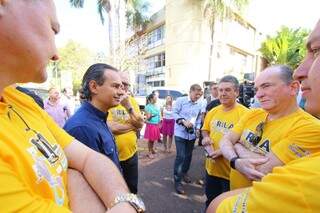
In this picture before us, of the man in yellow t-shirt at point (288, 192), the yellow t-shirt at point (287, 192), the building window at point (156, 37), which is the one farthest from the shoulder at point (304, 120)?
the building window at point (156, 37)

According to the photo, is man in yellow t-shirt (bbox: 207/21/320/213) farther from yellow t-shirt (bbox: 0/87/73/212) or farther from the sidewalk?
the sidewalk

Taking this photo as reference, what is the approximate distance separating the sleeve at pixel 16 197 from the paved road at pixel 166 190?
3573 mm

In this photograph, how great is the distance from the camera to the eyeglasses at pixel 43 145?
42.9 inches

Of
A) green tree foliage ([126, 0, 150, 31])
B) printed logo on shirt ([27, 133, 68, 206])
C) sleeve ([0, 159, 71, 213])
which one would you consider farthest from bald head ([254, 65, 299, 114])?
green tree foliage ([126, 0, 150, 31])

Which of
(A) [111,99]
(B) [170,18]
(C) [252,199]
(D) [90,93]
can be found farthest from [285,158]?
(B) [170,18]

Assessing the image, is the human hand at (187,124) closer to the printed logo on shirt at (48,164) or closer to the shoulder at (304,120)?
the shoulder at (304,120)

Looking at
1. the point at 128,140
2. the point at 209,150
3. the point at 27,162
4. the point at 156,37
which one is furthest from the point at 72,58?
the point at 27,162

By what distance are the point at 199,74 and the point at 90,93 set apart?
21626mm

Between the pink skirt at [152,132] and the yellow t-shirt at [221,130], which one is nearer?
the yellow t-shirt at [221,130]

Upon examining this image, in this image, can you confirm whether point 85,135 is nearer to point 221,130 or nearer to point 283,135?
point 283,135

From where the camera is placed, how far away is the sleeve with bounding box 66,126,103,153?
2.18 meters

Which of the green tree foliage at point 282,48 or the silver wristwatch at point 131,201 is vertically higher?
the green tree foliage at point 282,48

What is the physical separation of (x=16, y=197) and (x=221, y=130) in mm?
3090

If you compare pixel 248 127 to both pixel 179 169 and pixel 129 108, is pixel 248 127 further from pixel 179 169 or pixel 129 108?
pixel 179 169
